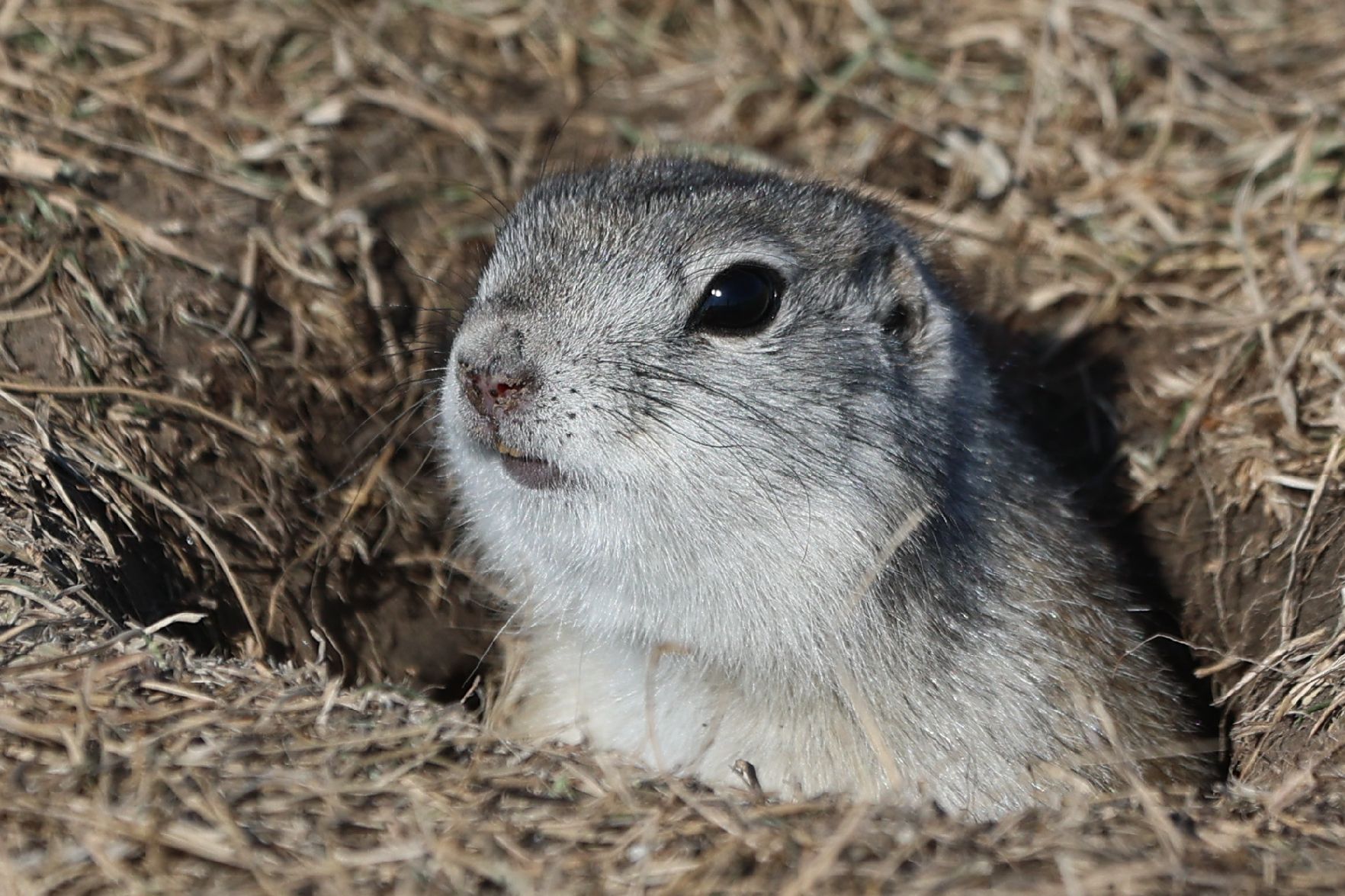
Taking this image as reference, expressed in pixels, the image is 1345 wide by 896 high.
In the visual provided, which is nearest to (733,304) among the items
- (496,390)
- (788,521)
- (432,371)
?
(788,521)

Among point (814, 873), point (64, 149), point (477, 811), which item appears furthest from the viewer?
point (64, 149)

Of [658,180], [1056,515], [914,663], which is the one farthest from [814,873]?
[658,180]

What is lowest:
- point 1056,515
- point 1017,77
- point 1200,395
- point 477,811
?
point 477,811

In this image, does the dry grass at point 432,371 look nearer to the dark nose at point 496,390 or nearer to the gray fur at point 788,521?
the gray fur at point 788,521

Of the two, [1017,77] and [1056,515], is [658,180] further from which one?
[1017,77]

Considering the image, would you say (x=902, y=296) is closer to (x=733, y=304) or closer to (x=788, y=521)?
(x=733, y=304)

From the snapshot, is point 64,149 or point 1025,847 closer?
Answer: point 1025,847

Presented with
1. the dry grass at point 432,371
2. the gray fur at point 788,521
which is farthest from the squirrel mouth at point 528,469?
the dry grass at point 432,371

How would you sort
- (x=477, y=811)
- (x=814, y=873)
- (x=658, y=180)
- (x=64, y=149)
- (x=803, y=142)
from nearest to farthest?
(x=814, y=873) < (x=477, y=811) < (x=658, y=180) < (x=64, y=149) < (x=803, y=142)
